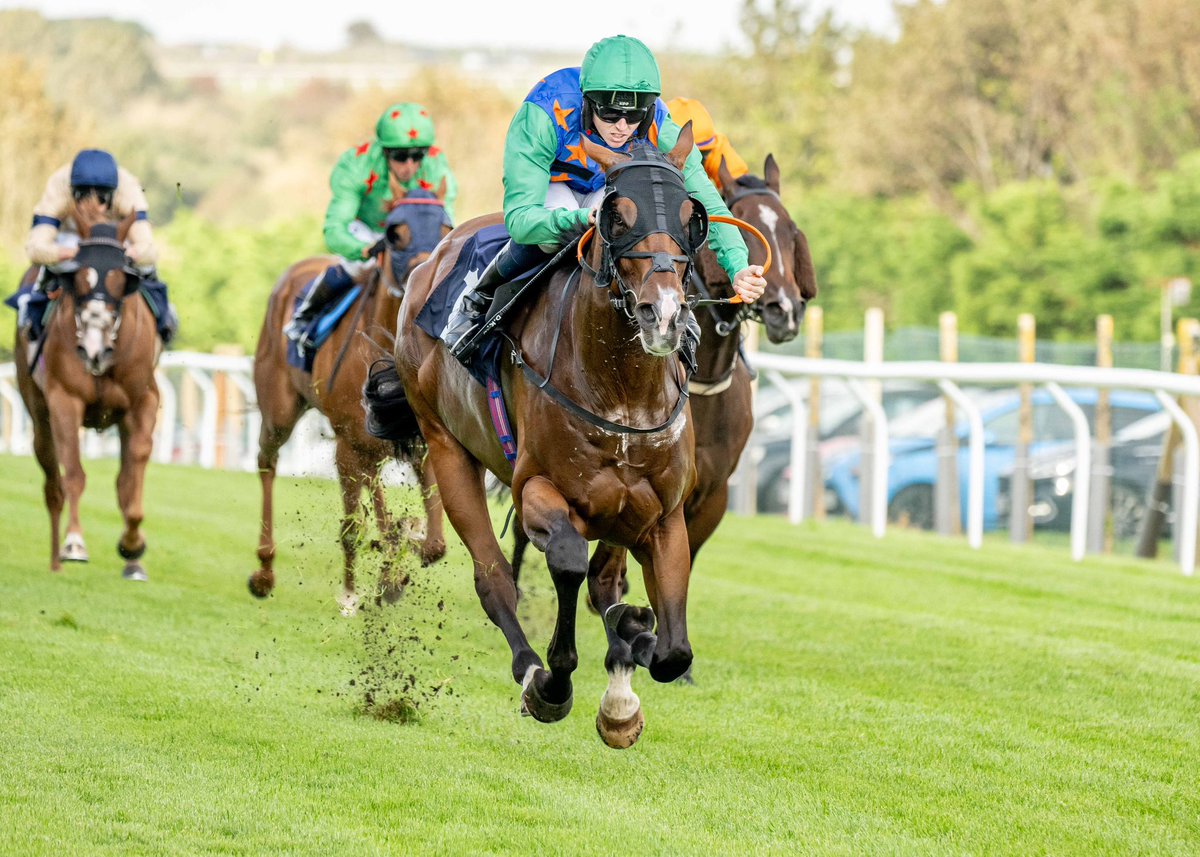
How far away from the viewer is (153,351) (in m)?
9.80

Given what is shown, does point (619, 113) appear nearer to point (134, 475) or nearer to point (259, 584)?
point (259, 584)

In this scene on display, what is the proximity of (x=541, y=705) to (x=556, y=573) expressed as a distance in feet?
1.64

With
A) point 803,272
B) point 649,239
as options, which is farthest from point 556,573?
point 803,272

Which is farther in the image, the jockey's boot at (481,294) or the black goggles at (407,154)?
the black goggles at (407,154)

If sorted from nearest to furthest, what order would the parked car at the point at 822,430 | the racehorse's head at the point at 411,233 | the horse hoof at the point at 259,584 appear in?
the racehorse's head at the point at 411,233, the horse hoof at the point at 259,584, the parked car at the point at 822,430

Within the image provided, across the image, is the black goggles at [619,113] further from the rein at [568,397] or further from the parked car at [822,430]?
the parked car at [822,430]

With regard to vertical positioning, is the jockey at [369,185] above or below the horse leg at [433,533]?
above

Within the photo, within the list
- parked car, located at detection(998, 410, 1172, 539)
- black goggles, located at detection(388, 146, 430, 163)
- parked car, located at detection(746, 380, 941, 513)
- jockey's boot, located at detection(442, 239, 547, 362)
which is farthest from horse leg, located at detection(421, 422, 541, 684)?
parked car, located at detection(746, 380, 941, 513)

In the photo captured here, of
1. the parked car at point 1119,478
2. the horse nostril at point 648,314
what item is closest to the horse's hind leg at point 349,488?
the horse nostril at point 648,314

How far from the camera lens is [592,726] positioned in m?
5.87

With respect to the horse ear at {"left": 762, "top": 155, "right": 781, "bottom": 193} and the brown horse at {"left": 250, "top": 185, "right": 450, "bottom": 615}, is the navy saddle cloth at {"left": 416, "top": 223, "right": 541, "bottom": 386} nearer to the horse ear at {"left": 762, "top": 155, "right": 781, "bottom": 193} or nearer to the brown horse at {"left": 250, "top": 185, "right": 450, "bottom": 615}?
the brown horse at {"left": 250, "top": 185, "right": 450, "bottom": 615}

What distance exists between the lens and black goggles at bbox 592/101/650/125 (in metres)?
5.04

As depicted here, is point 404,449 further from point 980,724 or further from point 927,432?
point 927,432

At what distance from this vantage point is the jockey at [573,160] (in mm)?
4961
